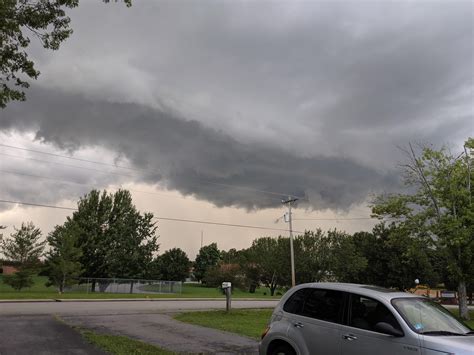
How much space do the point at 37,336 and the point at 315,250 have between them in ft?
213

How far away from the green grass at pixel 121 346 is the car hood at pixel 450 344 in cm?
591

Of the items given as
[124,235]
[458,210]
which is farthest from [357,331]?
[124,235]

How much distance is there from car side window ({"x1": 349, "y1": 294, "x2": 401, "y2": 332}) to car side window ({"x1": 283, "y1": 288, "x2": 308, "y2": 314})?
1.01 metres

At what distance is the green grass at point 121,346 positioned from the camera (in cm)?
928

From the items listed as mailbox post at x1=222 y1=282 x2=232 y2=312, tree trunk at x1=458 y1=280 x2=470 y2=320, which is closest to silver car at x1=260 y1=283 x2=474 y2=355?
mailbox post at x1=222 y1=282 x2=232 y2=312

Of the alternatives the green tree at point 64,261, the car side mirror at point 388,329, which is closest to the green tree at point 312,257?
the green tree at point 64,261

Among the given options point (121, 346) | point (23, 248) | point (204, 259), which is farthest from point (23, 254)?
point (204, 259)

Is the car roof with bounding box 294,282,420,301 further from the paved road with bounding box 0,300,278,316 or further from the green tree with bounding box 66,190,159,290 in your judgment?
the green tree with bounding box 66,190,159,290

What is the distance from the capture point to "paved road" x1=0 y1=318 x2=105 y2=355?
9.38 m

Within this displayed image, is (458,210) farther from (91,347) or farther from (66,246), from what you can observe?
(66,246)

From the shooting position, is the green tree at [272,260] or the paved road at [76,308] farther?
the green tree at [272,260]

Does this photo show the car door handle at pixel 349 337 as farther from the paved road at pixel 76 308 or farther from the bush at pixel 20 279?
the bush at pixel 20 279

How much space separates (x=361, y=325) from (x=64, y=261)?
132 feet

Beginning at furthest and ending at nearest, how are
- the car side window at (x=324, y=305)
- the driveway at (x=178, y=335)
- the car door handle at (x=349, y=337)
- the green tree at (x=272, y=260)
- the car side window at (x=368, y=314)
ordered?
the green tree at (x=272, y=260), the driveway at (x=178, y=335), the car side window at (x=324, y=305), the car door handle at (x=349, y=337), the car side window at (x=368, y=314)
